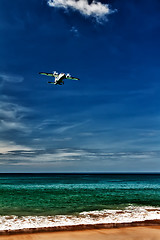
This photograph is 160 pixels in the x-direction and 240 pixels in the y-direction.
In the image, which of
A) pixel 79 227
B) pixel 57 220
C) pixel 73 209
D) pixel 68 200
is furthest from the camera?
pixel 68 200

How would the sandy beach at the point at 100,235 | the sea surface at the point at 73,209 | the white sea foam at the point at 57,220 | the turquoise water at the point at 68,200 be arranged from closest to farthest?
1. the sandy beach at the point at 100,235
2. the white sea foam at the point at 57,220
3. the sea surface at the point at 73,209
4. the turquoise water at the point at 68,200

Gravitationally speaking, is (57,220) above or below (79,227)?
below

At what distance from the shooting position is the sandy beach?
40.4ft

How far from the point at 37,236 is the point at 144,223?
763cm

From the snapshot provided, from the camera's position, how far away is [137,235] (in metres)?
12.8

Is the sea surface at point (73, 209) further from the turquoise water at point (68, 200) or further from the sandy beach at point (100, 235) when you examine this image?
the sandy beach at point (100, 235)

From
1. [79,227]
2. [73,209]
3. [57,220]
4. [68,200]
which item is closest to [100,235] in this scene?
[79,227]

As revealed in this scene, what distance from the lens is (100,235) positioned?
42.4ft

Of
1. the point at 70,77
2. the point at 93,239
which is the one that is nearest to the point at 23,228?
the point at 93,239

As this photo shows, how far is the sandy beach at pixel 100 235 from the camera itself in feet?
40.4

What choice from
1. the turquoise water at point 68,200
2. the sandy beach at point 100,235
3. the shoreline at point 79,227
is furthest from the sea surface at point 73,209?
the sandy beach at point 100,235

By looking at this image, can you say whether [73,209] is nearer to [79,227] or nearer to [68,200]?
[68,200]

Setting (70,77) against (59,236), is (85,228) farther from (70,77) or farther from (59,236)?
(70,77)

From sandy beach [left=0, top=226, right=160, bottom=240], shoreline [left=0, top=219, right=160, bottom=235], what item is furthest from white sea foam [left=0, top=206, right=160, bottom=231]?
sandy beach [left=0, top=226, right=160, bottom=240]
